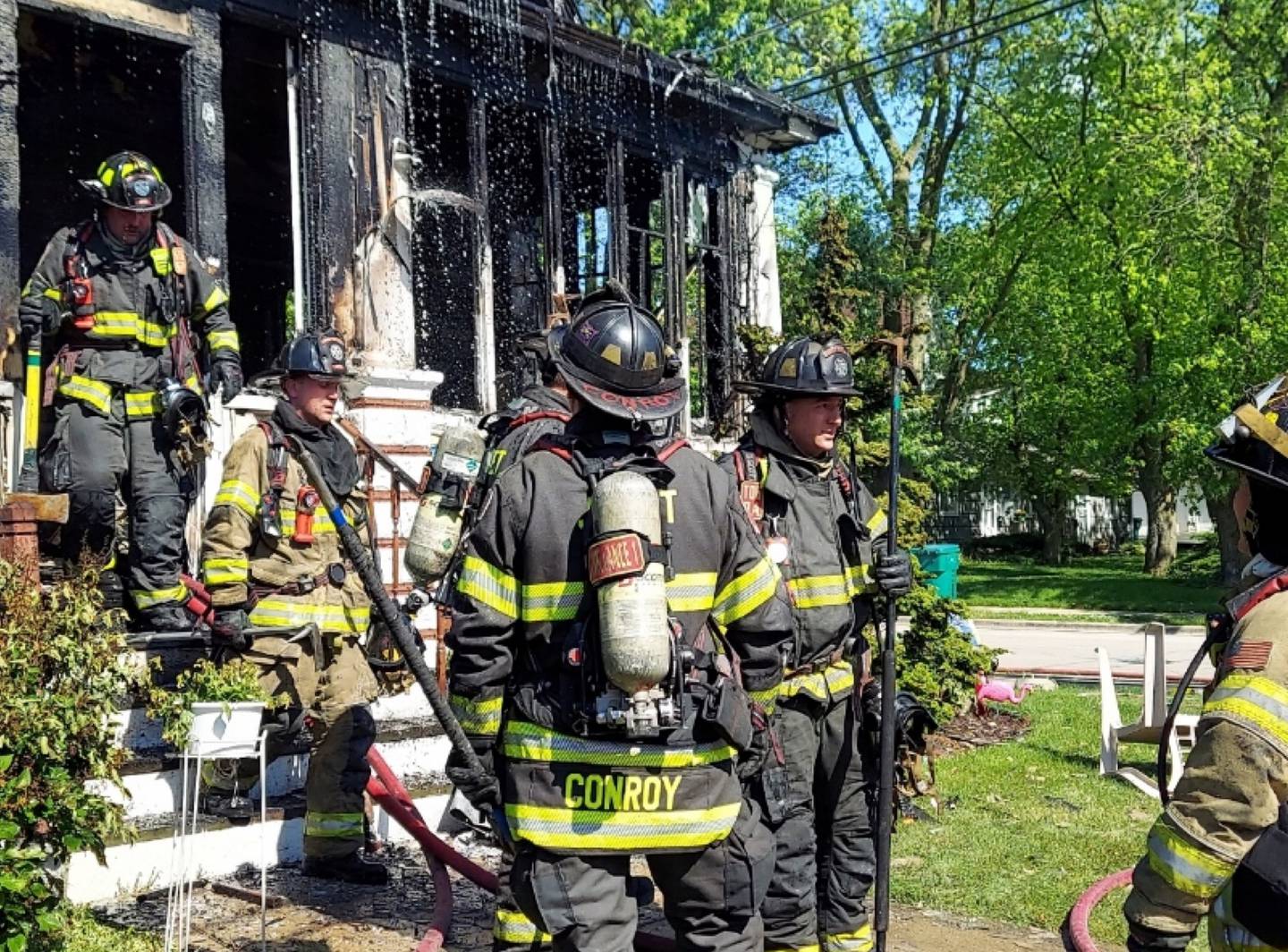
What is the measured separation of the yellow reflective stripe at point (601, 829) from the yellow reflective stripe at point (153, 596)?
12.6 ft

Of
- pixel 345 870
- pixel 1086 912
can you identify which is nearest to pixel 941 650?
pixel 1086 912

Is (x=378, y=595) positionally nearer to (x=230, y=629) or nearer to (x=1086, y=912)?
(x=230, y=629)

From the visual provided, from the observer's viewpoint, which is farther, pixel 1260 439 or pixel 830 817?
pixel 830 817

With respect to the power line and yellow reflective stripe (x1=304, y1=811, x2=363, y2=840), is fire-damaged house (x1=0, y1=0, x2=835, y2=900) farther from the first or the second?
the power line

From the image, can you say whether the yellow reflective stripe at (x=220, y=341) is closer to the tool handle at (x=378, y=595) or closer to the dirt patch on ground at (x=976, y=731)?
the tool handle at (x=378, y=595)

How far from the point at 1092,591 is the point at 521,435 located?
72.5ft

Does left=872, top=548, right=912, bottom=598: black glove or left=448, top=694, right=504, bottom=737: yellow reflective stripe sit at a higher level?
left=872, top=548, right=912, bottom=598: black glove

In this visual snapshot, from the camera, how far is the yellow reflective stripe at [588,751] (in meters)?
3.30

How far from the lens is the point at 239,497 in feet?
18.1

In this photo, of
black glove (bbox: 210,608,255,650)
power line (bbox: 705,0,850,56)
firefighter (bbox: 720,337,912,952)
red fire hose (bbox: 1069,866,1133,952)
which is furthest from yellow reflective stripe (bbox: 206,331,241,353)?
power line (bbox: 705,0,850,56)

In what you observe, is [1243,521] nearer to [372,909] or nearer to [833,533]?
[833,533]

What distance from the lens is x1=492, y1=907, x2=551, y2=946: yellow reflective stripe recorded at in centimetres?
360

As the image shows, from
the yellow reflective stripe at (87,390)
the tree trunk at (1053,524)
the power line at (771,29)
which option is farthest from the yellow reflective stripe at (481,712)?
the tree trunk at (1053,524)

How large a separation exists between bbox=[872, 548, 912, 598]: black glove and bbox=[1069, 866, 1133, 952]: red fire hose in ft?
4.36
